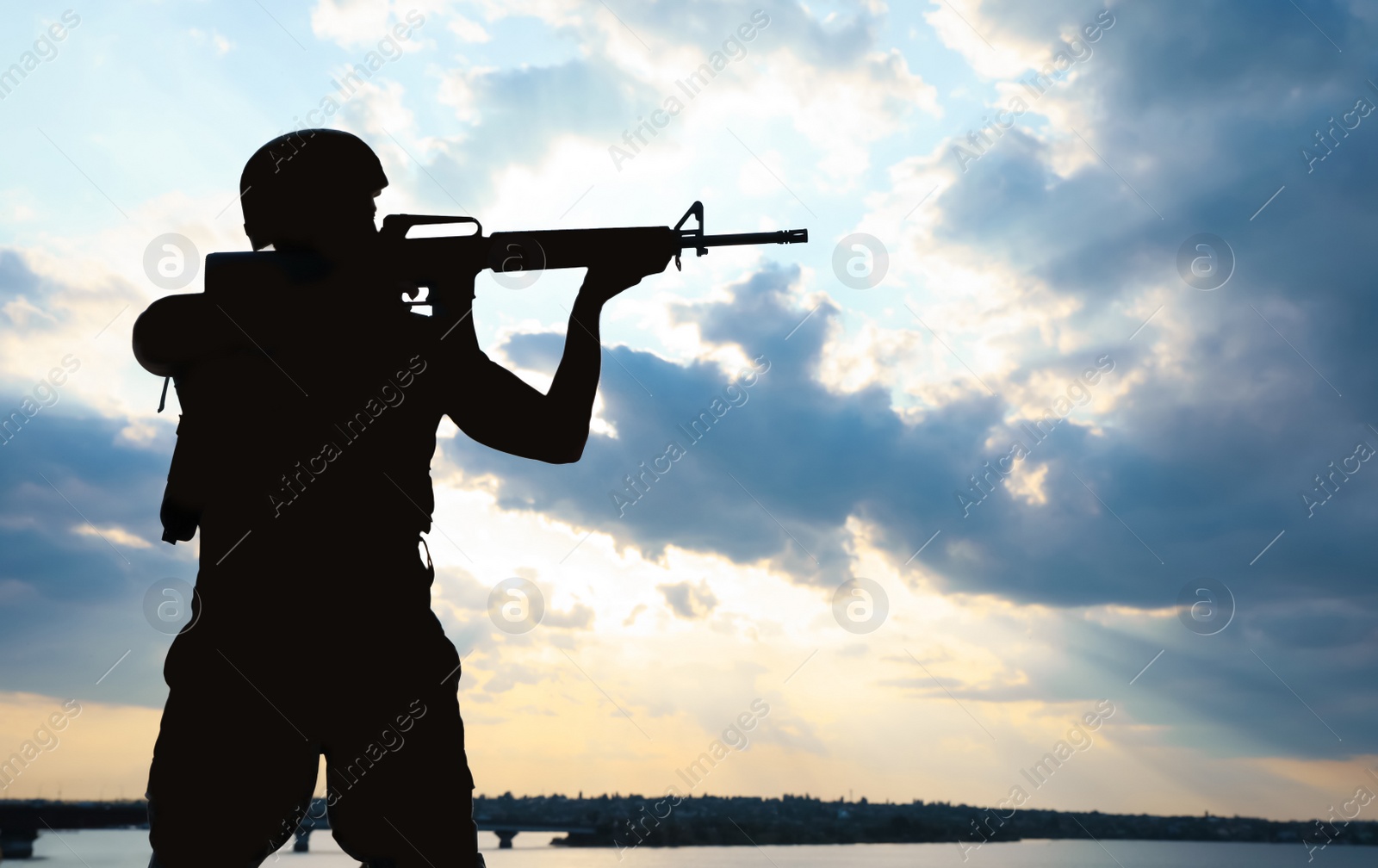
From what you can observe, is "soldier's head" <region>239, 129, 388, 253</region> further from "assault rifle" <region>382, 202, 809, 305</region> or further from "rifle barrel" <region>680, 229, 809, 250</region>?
"rifle barrel" <region>680, 229, 809, 250</region>

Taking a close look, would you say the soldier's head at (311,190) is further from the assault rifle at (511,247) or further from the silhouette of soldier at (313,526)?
the assault rifle at (511,247)

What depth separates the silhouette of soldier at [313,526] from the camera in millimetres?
2781

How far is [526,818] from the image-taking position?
10681 cm

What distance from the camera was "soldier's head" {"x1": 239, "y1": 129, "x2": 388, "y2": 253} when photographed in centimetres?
322

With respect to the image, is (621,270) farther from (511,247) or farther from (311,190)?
(311,190)

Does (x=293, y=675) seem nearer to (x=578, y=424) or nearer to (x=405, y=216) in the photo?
(x=578, y=424)

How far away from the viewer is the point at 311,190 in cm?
325

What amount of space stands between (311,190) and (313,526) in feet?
3.62

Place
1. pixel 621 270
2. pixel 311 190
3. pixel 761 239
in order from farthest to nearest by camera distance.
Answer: pixel 761 239
pixel 621 270
pixel 311 190

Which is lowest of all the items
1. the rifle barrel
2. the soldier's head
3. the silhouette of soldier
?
the silhouette of soldier

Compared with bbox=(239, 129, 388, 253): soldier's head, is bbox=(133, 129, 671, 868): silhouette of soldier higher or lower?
lower

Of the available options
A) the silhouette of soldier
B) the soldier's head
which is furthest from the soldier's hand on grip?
the soldier's head

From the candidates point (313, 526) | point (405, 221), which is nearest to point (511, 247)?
point (405, 221)

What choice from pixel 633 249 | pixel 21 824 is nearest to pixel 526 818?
pixel 21 824
